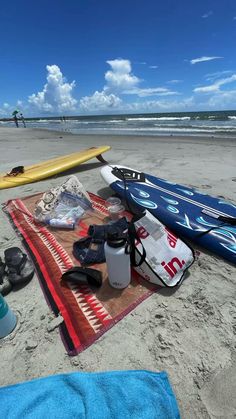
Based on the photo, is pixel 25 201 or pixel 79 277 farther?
pixel 25 201

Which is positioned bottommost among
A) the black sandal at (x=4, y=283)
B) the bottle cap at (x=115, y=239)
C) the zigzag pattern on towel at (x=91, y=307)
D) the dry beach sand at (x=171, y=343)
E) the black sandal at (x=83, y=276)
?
the dry beach sand at (x=171, y=343)

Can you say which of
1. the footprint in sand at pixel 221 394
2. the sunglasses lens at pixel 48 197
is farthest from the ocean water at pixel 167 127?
the footprint in sand at pixel 221 394

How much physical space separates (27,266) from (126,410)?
1.58 m

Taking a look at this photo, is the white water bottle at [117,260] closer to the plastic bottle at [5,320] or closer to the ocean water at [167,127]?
the plastic bottle at [5,320]

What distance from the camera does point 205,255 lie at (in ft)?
8.64

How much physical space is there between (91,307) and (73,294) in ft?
0.76

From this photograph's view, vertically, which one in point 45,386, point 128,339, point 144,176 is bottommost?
point 128,339

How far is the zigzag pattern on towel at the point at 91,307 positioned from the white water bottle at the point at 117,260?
0.23 m

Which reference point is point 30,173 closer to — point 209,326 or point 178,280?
point 178,280

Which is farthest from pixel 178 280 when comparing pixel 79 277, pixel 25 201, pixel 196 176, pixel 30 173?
pixel 30 173

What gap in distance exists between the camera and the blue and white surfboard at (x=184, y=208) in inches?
104

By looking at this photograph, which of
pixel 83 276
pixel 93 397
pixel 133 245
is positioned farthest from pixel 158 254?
pixel 93 397

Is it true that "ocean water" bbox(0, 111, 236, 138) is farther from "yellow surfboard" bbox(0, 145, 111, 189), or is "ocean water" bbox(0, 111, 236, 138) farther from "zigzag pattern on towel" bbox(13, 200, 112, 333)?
"zigzag pattern on towel" bbox(13, 200, 112, 333)

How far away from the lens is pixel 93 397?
1.32 metres
